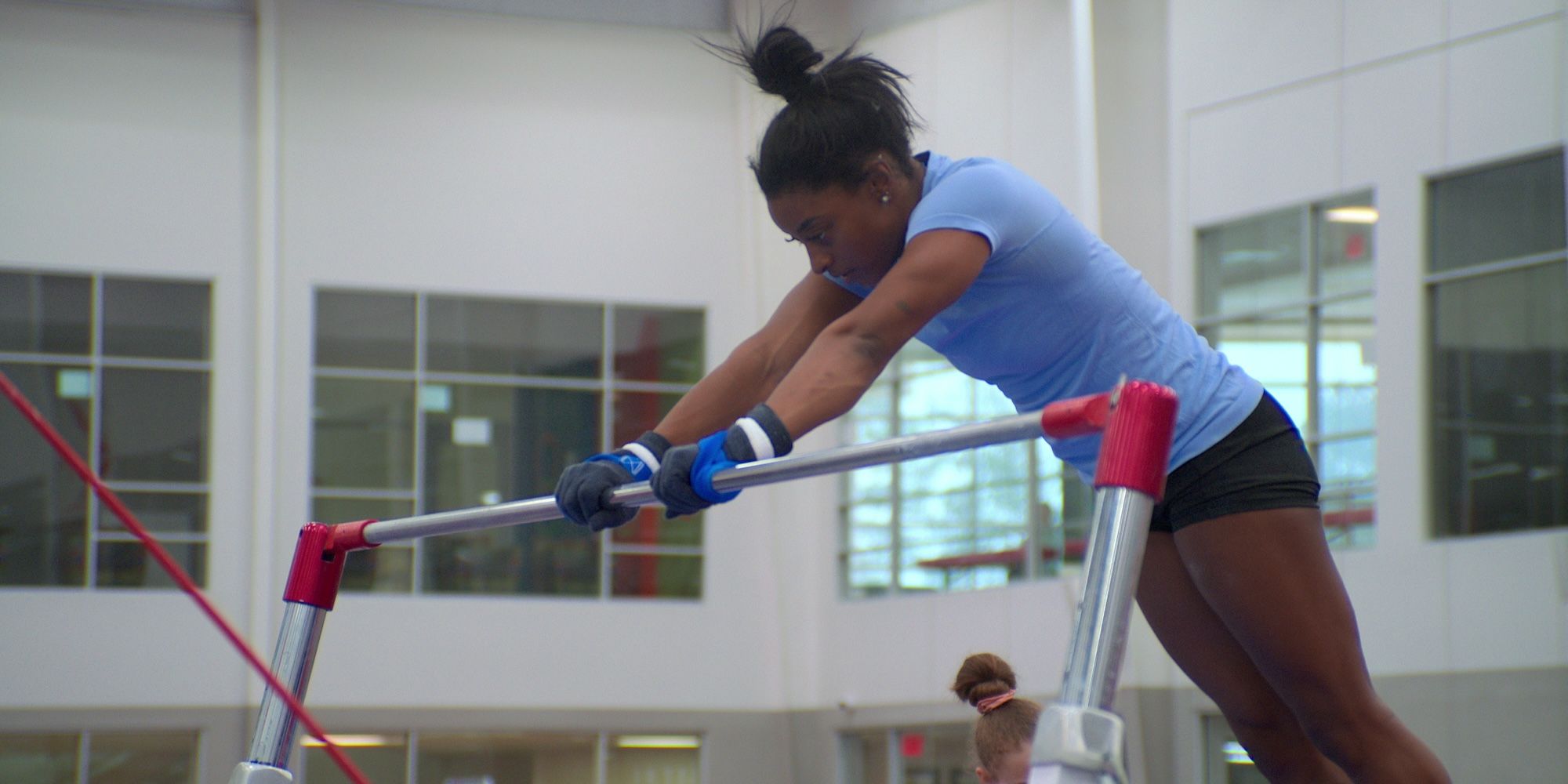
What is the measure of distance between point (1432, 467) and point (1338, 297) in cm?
122

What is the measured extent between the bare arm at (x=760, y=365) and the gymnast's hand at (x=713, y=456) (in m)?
0.45

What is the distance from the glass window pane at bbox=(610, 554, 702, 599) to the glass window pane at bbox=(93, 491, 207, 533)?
3313 millimetres

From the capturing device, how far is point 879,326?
200 cm

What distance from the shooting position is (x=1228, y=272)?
1039cm

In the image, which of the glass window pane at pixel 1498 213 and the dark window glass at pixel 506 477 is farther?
the dark window glass at pixel 506 477

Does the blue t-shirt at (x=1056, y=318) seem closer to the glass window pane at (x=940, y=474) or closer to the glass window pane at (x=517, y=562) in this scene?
the glass window pane at (x=940, y=474)

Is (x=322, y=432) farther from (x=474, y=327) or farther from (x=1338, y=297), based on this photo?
(x=1338, y=297)

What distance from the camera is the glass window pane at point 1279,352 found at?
9914 mm

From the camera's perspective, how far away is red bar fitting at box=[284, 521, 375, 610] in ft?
8.41

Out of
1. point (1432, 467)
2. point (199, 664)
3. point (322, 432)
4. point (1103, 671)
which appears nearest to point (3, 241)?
point (322, 432)

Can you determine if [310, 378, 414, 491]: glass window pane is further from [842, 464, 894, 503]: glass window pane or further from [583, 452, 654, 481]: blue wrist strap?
[583, 452, 654, 481]: blue wrist strap

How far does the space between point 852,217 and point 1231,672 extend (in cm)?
90

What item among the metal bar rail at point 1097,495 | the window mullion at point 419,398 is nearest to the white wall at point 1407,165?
the window mullion at point 419,398

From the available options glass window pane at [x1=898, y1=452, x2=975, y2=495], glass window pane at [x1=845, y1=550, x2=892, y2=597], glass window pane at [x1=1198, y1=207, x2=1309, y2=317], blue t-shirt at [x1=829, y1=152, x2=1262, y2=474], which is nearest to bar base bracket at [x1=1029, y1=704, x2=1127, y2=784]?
blue t-shirt at [x1=829, y1=152, x2=1262, y2=474]
